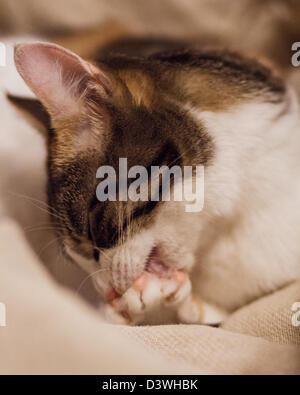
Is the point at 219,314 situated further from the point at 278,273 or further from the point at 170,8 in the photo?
the point at 170,8

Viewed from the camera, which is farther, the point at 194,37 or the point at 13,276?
the point at 194,37

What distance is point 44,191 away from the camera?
89 centimetres

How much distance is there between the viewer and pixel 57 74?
0.72m

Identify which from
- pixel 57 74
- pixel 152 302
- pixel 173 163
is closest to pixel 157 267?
pixel 152 302

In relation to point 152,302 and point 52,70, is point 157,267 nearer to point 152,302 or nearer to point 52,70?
point 152,302

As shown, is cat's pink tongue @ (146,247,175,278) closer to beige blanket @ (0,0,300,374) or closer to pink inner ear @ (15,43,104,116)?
beige blanket @ (0,0,300,374)

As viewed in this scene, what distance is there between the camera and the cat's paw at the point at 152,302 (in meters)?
0.81

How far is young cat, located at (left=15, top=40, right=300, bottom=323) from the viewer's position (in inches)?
29.9

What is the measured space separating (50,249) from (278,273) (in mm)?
455

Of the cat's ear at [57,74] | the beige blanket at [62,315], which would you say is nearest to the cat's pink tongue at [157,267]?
the beige blanket at [62,315]

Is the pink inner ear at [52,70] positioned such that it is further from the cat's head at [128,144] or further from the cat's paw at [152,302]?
the cat's paw at [152,302]

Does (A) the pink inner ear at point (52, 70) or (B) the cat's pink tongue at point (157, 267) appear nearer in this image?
(A) the pink inner ear at point (52, 70)

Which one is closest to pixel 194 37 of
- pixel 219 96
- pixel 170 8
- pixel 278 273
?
pixel 170 8
